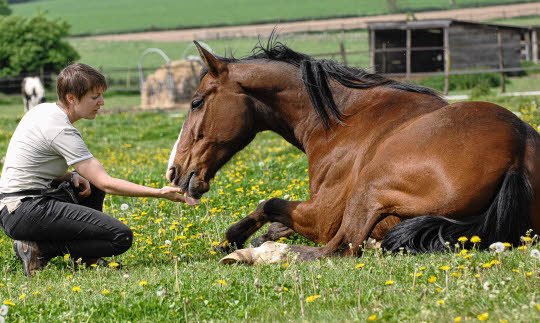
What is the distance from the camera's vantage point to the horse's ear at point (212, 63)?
5.72 meters

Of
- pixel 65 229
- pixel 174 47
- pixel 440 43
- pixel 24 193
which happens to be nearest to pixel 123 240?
pixel 65 229

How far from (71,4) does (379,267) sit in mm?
95129

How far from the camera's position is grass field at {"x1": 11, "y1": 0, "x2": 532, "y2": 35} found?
67312 millimetres

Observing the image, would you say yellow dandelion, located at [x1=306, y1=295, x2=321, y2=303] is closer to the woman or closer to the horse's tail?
the horse's tail

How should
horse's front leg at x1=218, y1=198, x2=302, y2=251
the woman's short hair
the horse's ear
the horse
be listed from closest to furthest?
the woman's short hair < the horse's ear < horse's front leg at x1=218, y1=198, x2=302, y2=251 < the horse

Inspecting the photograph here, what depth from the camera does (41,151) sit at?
17.4ft

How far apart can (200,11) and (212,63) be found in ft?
248

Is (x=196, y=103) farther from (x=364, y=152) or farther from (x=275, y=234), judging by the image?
(x=364, y=152)

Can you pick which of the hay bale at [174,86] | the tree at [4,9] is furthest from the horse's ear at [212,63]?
the tree at [4,9]

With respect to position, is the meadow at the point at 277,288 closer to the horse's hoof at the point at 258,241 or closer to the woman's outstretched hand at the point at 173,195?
the horse's hoof at the point at 258,241

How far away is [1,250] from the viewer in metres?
6.34

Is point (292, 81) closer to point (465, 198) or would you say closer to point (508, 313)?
point (465, 198)

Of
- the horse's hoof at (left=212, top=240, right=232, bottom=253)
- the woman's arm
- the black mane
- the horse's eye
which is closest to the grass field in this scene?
the black mane

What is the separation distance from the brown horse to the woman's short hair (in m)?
0.92
